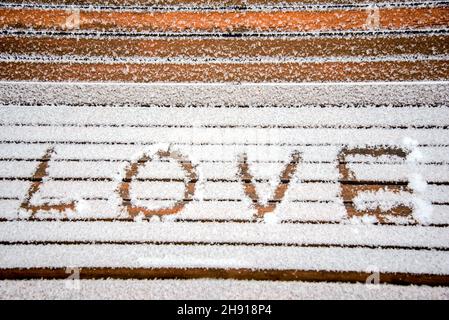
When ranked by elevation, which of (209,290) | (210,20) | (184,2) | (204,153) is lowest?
(209,290)

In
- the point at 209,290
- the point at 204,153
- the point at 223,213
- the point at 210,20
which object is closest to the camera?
the point at 209,290

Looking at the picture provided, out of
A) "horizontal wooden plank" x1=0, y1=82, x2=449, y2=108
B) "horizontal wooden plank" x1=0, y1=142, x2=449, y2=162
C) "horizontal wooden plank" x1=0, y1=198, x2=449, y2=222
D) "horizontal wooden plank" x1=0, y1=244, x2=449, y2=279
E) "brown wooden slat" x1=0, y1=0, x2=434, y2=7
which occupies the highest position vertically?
"brown wooden slat" x1=0, y1=0, x2=434, y2=7

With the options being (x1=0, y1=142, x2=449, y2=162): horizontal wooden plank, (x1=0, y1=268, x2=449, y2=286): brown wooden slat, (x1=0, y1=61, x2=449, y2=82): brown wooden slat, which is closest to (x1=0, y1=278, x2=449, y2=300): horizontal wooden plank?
(x1=0, y1=268, x2=449, y2=286): brown wooden slat

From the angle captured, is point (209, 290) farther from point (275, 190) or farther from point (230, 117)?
point (230, 117)

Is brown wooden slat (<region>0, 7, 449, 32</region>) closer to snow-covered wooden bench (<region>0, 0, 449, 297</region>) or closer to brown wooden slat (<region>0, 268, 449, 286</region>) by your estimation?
snow-covered wooden bench (<region>0, 0, 449, 297</region>)

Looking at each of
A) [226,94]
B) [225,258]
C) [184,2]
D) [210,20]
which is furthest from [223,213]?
[184,2]
